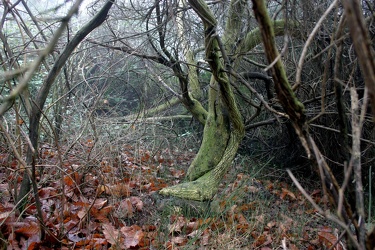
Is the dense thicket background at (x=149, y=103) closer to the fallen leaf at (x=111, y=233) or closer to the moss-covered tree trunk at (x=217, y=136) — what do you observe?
the fallen leaf at (x=111, y=233)

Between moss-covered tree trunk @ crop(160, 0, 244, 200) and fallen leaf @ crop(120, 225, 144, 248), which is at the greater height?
moss-covered tree trunk @ crop(160, 0, 244, 200)

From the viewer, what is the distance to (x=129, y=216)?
11.4 ft

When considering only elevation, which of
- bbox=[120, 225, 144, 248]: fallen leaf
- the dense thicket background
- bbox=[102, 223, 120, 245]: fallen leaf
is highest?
the dense thicket background

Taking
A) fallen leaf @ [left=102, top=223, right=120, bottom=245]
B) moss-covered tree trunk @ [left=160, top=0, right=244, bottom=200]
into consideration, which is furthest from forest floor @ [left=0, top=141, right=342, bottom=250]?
moss-covered tree trunk @ [left=160, top=0, right=244, bottom=200]

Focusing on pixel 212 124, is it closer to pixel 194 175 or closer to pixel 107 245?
pixel 194 175

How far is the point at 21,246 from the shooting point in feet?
8.15

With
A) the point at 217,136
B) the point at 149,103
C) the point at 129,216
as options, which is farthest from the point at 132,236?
the point at 149,103

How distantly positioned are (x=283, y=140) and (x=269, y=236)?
3.69m

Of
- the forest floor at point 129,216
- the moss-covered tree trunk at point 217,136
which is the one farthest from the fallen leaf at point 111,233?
the moss-covered tree trunk at point 217,136

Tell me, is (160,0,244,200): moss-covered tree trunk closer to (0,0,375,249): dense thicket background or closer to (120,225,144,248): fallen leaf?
(0,0,375,249): dense thicket background

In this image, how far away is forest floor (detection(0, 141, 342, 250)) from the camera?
106 inches

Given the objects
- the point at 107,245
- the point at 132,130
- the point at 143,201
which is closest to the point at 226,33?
the point at 132,130

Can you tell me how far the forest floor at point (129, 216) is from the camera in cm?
269

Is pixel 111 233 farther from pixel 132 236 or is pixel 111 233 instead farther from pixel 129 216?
pixel 129 216
